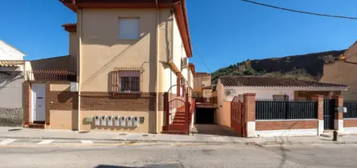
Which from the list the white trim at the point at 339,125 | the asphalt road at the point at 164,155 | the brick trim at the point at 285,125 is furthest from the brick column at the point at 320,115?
the asphalt road at the point at 164,155

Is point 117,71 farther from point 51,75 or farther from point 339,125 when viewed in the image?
Answer: point 339,125

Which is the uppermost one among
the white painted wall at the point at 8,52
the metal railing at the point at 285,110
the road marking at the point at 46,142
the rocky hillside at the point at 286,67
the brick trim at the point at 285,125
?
the rocky hillside at the point at 286,67

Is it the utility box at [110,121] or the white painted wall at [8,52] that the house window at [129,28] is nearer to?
the utility box at [110,121]

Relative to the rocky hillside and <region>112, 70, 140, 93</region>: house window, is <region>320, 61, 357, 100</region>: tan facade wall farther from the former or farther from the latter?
the rocky hillside

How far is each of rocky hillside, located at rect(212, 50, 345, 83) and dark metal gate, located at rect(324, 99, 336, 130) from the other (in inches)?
2092

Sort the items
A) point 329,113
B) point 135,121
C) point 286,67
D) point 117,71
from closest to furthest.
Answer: point 135,121
point 117,71
point 329,113
point 286,67

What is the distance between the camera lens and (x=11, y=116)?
1353 cm

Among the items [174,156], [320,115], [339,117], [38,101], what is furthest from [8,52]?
[339,117]

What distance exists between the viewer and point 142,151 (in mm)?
8781

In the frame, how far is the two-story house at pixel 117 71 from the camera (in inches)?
508

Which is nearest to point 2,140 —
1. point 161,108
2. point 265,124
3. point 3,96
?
point 3,96

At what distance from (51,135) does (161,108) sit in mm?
5392

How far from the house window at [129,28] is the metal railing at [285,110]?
7503 mm

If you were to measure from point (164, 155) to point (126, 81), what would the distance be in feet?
19.7
